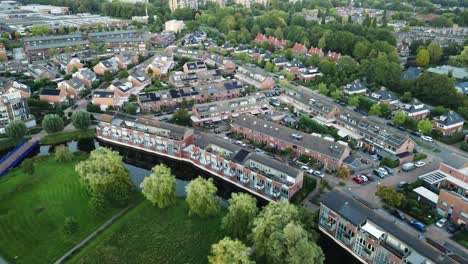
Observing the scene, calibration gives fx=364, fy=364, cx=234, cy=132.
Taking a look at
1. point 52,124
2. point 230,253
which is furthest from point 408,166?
point 52,124

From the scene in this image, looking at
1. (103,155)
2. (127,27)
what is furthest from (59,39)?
(103,155)

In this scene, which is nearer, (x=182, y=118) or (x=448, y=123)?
(x=448, y=123)

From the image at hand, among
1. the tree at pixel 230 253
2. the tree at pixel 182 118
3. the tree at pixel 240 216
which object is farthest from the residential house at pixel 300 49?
the tree at pixel 230 253

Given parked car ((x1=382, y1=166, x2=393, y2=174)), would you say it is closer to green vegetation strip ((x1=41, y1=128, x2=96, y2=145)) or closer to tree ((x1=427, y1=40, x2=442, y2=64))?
green vegetation strip ((x1=41, y1=128, x2=96, y2=145))

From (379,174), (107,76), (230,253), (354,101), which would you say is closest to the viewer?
(230,253)

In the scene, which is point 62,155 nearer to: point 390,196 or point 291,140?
point 291,140

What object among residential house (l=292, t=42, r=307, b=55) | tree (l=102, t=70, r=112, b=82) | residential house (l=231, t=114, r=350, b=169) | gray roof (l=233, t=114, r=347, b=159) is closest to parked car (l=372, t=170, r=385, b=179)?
residential house (l=231, t=114, r=350, b=169)

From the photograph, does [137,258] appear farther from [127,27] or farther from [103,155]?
[127,27]
